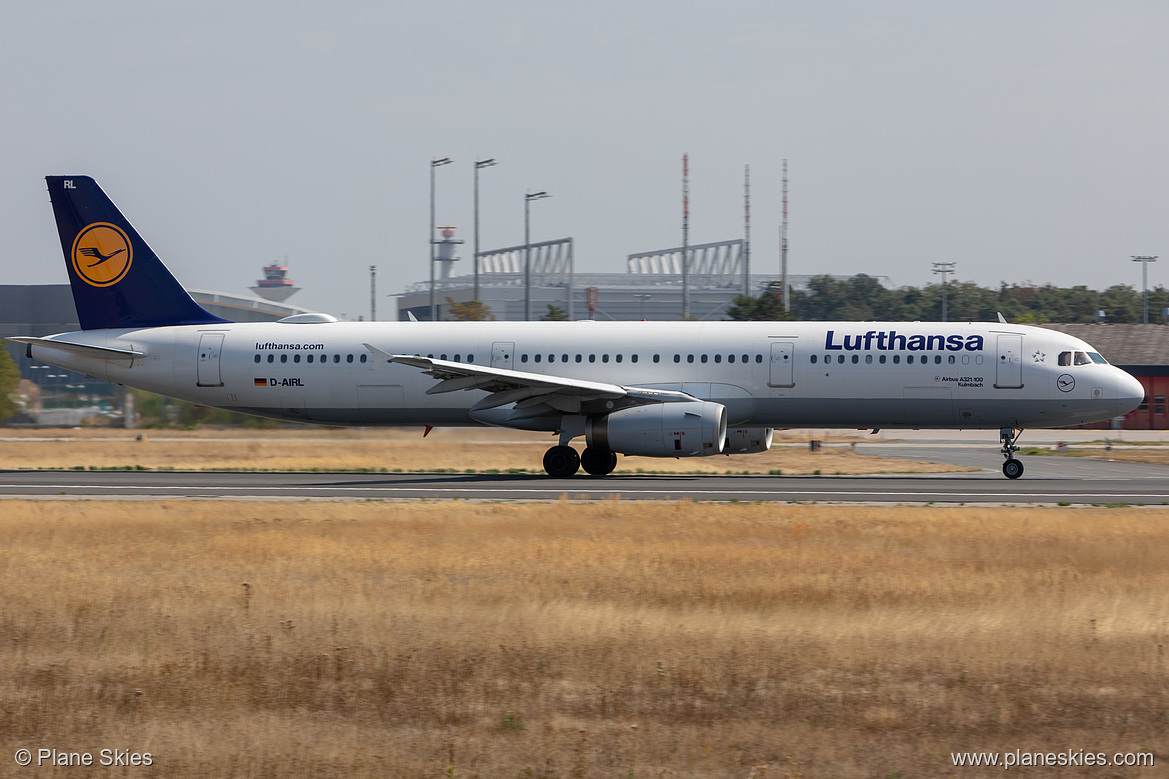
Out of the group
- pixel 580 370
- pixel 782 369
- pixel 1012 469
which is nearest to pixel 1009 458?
pixel 1012 469

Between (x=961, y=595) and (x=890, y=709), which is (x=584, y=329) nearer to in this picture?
(x=961, y=595)

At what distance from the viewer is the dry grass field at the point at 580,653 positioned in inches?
304

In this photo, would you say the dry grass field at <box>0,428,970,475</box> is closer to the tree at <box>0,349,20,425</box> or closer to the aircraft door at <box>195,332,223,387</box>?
the aircraft door at <box>195,332,223,387</box>

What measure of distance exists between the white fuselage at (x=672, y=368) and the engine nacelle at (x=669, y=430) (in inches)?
78.5

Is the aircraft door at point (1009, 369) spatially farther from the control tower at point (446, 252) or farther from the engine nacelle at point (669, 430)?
the control tower at point (446, 252)

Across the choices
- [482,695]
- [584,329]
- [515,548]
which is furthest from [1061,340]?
[482,695]

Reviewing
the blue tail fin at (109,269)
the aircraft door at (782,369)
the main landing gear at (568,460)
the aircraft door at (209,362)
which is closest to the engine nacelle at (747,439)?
the aircraft door at (782,369)

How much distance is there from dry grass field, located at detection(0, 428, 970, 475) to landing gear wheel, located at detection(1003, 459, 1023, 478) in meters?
4.52

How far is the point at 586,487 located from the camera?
26094 millimetres

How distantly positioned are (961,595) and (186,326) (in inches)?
994

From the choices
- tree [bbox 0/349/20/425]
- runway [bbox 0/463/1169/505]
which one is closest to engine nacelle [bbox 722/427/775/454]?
runway [bbox 0/463/1169/505]

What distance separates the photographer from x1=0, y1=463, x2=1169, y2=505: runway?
Answer: 77.9 ft

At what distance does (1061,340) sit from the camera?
2922 centimetres

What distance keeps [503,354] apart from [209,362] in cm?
803
